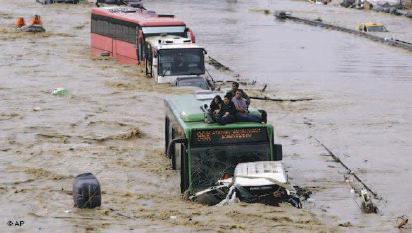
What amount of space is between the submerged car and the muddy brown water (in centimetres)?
26

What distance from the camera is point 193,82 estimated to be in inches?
1150

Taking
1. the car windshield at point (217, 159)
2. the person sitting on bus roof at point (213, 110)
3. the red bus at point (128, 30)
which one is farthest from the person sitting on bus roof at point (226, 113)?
the red bus at point (128, 30)

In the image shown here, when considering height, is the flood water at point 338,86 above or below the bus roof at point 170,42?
below

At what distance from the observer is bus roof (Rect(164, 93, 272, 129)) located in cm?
1486

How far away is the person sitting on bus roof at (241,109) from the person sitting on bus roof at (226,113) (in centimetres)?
14

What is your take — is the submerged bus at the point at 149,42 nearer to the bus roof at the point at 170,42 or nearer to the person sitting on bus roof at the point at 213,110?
the bus roof at the point at 170,42

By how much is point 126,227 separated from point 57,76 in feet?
74.2

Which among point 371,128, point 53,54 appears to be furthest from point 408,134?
point 53,54

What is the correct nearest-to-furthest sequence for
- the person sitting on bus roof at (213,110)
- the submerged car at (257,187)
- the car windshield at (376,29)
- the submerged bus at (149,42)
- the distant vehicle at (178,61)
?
the submerged car at (257,187), the person sitting on bus roof at (213,110), the distant vehicle at (178,61), the submerged bus at (149,42), the car windshield at (376,29)

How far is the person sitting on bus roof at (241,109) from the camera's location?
1516 centimetres

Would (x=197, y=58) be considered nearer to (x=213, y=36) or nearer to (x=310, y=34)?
(x=213, y=36)

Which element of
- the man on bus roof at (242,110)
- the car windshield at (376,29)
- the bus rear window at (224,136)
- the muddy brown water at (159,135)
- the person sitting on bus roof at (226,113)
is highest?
the person sitting on bus roof at (226,113)

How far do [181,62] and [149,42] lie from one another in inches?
103

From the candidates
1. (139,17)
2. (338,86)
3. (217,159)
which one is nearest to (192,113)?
(217,159)
